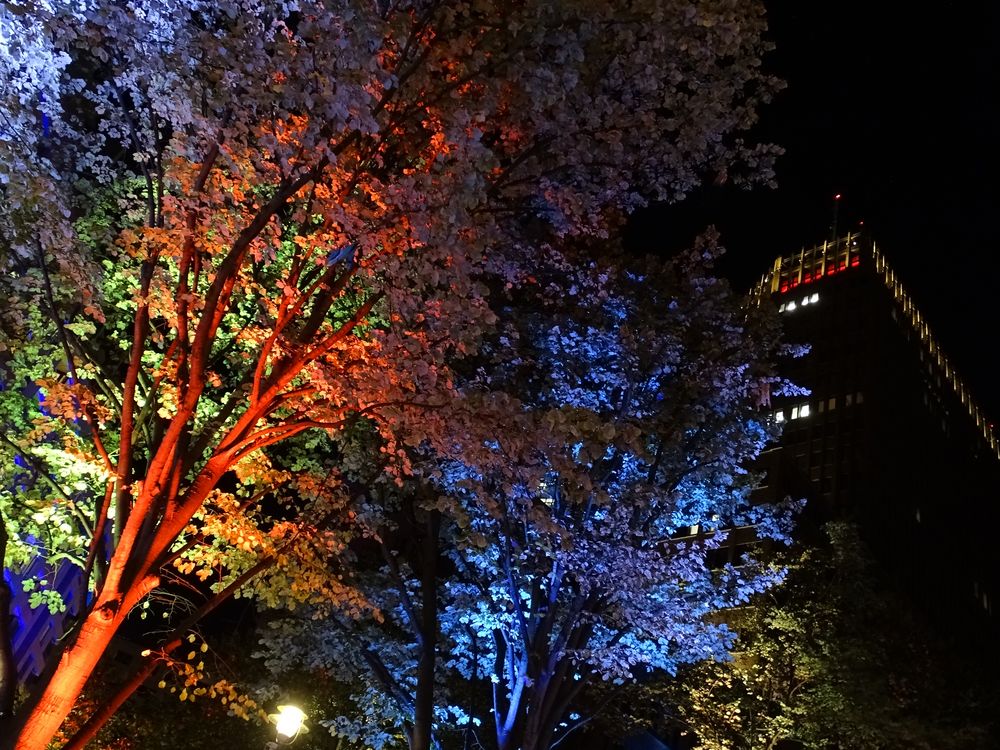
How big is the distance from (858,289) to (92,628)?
3062 inches

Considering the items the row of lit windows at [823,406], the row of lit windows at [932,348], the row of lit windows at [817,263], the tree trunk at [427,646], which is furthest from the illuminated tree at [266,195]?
the row of lit windows at [932,348]

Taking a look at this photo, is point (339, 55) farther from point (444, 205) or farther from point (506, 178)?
point (506, 178)

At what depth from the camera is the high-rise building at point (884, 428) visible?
65.6 metres

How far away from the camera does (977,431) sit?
9412 cm

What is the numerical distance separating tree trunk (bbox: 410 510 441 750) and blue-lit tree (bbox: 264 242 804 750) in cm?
3

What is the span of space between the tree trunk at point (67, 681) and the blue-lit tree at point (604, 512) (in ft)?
16.0

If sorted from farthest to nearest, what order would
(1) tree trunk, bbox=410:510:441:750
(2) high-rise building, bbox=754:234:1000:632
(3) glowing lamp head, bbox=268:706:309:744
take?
(2) high-rise building, bbox=754:234:1000:632, (1) tree trunk, bbox=410:510:441:750, (3) glowing lamp head, bbox=268:706:309:744

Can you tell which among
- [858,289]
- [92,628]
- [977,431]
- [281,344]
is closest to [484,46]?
[281,344]

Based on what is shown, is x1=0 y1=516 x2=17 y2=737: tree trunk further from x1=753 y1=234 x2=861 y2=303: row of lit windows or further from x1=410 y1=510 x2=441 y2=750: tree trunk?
x1=753 y1=234 x2=861 y2=303: row of lit windows

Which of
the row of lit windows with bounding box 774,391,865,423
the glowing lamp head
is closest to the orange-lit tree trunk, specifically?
the glowing lamp head

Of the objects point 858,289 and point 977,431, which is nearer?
point 858,289

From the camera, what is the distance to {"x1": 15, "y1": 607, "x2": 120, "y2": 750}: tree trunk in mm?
5996

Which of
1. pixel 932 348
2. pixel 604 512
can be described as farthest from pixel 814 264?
pixel 604 512

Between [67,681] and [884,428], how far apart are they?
239ft
